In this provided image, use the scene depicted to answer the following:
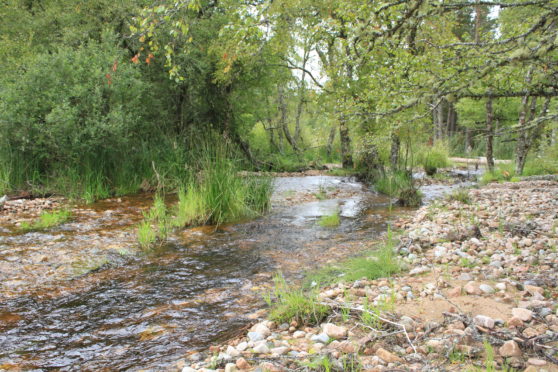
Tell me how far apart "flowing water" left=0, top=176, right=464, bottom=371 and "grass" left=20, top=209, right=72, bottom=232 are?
0.69 feet

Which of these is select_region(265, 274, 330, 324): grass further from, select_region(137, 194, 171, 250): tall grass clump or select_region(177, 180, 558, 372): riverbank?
select_region(137, 194, 171, 250): tall grass clump

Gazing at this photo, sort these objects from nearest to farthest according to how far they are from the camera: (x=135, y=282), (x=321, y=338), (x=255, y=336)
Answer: (x=321, y=338) → (x=255, y=336) → (x=135, y=282)

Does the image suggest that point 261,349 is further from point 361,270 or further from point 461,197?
point 461,197

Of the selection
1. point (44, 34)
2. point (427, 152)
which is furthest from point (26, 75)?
point (427, 152)

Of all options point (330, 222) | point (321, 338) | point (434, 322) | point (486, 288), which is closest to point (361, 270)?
point (486, 288)

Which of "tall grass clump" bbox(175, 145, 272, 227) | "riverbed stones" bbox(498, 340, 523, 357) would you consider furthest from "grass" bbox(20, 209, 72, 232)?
"riverbed stones" bbox(498, 340, 523, 357)

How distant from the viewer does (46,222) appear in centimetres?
628

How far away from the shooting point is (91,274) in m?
4.45

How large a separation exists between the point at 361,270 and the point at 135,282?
2.39 m

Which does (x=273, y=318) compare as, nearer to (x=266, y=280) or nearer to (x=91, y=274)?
(x=266, y=280)

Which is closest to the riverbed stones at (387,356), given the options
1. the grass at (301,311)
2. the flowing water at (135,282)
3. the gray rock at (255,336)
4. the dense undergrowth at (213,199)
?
the grass at (301,311)

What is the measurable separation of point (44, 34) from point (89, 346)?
10.9 m

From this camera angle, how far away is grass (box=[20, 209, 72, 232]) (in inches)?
241

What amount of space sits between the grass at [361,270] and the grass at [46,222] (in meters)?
4.54
